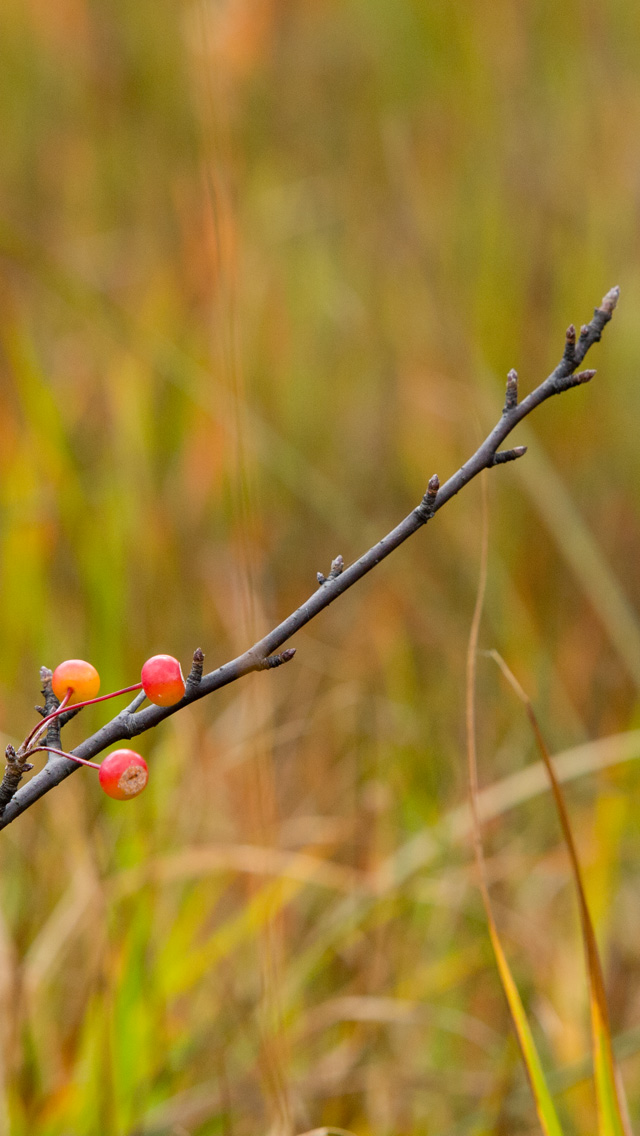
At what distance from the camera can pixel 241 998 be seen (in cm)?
133

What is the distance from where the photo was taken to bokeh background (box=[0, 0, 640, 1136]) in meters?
1.15

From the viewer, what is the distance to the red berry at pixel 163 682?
45 centimetres

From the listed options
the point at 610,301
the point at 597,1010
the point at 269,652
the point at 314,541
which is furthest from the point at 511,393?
the point at 314,541

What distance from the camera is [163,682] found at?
0.45 m

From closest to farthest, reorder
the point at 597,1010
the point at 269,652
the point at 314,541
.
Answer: the point at 269,652 → the point at 597,1010 → the point at 314,541

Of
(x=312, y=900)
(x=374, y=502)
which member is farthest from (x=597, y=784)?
(x=374, y=502)

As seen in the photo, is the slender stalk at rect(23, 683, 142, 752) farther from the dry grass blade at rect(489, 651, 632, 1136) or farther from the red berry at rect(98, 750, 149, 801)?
the dry grass blade at rect(489, 651, 632, 1136)

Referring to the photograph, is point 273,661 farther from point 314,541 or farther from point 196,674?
point 314,541

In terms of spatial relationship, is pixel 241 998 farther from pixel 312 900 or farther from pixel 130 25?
pixel 130 25

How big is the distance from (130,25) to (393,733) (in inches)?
148

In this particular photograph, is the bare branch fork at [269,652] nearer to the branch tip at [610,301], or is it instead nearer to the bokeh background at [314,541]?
the branch tip at [610,301]

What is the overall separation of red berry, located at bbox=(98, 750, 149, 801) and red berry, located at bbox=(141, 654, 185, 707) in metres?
0.03

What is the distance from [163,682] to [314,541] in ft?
7.09

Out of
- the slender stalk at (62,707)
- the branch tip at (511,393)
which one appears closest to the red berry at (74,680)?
the slender stalk at (62,707)
